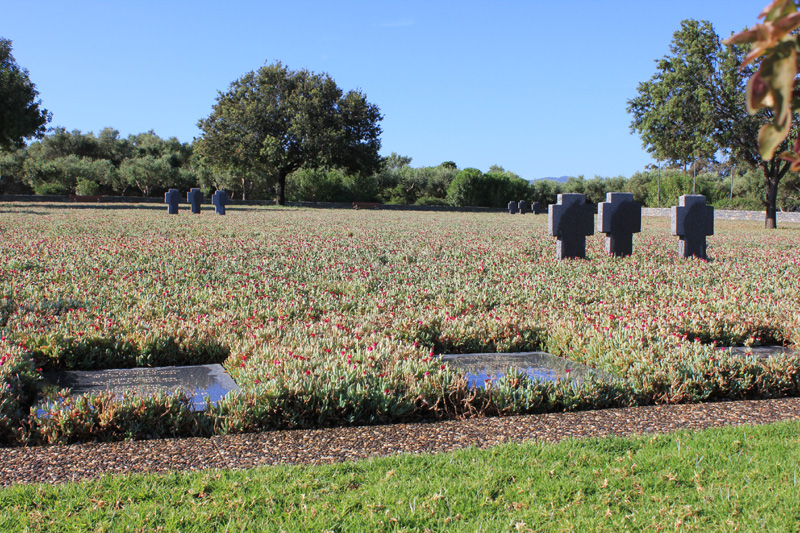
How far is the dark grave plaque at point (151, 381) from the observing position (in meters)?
4.18

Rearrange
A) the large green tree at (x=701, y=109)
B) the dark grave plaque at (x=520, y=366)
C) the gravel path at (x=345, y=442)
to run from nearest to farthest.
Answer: the gravel path at (x=345, y=442)
the dark grave plaque at (x=520, y=366)
the large green tree at (x=701, y=109)

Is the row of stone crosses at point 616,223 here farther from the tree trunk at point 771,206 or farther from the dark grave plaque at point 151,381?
the tree trunk at point 771,206

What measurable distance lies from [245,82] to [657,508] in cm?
4737

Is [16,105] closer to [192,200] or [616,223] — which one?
[192,200]

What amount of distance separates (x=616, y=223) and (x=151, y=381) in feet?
33.7

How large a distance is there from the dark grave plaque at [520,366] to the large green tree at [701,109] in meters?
22.6

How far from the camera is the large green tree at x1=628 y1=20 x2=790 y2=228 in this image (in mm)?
24609

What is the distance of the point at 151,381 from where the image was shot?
176 inches

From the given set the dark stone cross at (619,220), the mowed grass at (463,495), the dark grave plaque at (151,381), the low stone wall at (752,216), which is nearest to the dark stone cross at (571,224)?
the dark stone cross at (619,220)

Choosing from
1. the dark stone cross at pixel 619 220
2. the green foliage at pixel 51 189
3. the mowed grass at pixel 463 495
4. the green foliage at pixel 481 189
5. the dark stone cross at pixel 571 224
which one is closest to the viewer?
the mowed grass at pixel 463 495

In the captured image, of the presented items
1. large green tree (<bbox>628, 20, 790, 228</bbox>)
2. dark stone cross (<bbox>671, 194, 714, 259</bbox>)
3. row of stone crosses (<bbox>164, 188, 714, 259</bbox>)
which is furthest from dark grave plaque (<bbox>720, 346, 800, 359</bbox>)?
large green tree (<bbox>628, 20, 790, 228</bbox>)

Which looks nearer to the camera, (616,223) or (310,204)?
(616,223)

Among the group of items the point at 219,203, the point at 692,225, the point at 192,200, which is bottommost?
the point at 692,225

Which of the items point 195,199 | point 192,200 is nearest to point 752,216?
point 195,199
